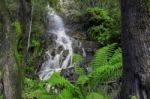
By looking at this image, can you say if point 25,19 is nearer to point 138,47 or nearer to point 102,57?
point 102,57

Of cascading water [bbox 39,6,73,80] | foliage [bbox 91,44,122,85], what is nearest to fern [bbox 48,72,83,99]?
foliage [bbox 91,44,122,85]

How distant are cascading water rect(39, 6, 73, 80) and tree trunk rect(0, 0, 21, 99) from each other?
10793 mm

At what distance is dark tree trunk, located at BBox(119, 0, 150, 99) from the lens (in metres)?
5.44

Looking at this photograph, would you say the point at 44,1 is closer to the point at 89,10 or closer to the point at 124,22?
the point at 89,10

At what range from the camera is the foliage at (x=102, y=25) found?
19797 millimetres

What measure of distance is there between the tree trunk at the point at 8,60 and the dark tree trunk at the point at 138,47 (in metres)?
2.25

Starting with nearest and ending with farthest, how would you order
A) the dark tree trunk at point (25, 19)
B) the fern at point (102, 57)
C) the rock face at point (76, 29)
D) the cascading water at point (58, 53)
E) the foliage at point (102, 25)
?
the fern at point (102, 57)
the dark tree trunk at point (25, 19)
the cascading water at point (58, 53)
the foliage at point (102, 25)
the rock face at point (76, 29)

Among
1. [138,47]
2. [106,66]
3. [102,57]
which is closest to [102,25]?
[102,57]

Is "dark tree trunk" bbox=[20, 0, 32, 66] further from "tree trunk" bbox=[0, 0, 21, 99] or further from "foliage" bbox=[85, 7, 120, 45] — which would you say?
"foliage" bbox=[85, 7, 120, 45]

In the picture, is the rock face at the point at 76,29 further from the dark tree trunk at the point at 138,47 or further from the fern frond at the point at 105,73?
the dark tree trunk at the point at 138,47

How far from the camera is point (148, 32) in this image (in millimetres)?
5492

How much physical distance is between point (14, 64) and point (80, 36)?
1418 centimetres

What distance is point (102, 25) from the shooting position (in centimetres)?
2102

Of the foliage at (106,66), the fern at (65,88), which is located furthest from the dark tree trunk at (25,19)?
the foliage at (106,66)
